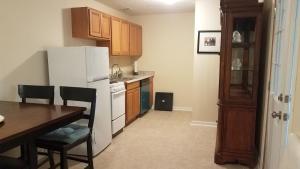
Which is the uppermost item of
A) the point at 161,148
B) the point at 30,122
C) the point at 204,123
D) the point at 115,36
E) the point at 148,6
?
the point at 148,6

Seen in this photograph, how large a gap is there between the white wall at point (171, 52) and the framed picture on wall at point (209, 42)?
1149mm

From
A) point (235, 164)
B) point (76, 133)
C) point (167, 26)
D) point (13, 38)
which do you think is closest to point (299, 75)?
point (235, 164)

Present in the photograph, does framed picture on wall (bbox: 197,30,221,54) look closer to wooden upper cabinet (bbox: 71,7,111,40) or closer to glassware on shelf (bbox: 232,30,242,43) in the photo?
glassware on shelf (bbox: 232,30,242,43)

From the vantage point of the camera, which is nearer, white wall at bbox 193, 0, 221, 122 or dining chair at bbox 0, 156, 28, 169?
dining chair at bbox 0, 156, 28, 169

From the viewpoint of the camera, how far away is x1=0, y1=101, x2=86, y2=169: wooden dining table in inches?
59.1

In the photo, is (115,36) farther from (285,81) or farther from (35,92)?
(285,81)

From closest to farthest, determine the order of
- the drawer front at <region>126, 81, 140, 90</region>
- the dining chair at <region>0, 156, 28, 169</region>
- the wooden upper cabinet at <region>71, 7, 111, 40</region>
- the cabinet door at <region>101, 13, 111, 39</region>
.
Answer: the dining chair at <region>0, 156, 28, 169</region>
the wooden upper cabinet at <region>71, 7, 111, 40</region>
the cabinet door at <region>101, 13, 111, 39</region>
the drawer front at <region>126, 81, 140, 90</region>

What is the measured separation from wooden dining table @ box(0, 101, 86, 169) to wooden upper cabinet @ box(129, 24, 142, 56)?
3046 millimetres

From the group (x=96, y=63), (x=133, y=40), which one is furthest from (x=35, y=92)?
(x=133, y=40)

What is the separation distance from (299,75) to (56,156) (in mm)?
2967

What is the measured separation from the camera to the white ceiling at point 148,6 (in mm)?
4281

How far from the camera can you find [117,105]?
12.2ft

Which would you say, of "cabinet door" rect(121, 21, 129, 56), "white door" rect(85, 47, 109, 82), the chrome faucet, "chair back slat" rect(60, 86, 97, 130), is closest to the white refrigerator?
"white door" rect(85, 47, 109, 82)

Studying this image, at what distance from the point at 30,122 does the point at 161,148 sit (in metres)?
2.06
